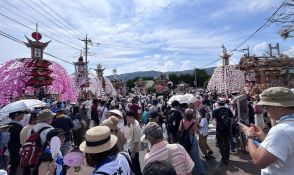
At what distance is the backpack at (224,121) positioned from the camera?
8148 mm

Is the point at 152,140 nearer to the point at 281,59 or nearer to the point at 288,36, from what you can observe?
the point at 288,36

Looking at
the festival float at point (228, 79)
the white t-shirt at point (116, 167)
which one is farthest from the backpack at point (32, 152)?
the festival float at point (228, 79)

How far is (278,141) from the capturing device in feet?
7.51

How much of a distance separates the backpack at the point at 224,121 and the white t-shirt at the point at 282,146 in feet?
19.3

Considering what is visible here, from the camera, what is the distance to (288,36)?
7695mm

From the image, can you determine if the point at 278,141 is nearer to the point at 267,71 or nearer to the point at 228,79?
the point at 267,71

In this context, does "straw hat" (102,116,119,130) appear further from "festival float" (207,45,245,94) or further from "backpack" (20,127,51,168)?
"festival float" (207,45,245,94)

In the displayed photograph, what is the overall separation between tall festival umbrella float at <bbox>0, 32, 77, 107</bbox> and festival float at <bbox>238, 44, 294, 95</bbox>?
818cm

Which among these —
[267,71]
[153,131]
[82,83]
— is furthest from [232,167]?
[82,83]

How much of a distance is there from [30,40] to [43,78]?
296cm

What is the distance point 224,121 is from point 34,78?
23.1 ft

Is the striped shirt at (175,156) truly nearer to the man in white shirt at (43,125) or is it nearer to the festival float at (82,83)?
the man in white shirt at (43,125)

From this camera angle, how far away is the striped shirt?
3.54m

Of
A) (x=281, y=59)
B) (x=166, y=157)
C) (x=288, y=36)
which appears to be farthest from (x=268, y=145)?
(x=281, y=59)
